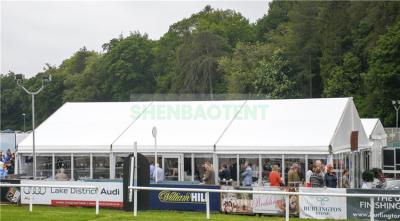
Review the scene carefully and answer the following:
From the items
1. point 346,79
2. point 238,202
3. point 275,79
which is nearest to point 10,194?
point 238,202

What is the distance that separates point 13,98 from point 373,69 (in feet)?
226

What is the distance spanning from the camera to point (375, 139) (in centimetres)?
3278

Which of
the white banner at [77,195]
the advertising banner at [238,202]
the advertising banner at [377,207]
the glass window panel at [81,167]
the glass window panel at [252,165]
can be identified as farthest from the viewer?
the glass window panel at [81,167]

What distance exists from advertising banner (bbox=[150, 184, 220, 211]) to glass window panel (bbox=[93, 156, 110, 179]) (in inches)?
271

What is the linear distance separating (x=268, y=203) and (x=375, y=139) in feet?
50.1

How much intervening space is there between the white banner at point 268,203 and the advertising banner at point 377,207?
6.93ft

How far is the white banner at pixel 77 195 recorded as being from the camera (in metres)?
20.9

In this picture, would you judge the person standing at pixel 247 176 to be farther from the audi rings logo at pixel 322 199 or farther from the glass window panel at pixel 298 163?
the audi rings logo at pixel 322 199

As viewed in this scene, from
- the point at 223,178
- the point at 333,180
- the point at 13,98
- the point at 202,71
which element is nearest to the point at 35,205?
the point at 223,178

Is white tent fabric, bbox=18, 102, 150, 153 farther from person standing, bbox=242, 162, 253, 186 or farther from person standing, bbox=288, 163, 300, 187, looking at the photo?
person standing, bbox=288, 163, 300, 187

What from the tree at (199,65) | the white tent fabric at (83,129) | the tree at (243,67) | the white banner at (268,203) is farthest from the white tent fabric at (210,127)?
the tree at (199,65)

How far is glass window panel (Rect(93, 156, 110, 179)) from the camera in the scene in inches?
1062

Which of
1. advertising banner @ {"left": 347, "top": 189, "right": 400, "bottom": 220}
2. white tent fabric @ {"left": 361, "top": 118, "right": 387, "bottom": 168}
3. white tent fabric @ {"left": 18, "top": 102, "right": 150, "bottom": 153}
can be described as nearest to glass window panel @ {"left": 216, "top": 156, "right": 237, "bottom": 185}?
white tent fabric @ {"left": 18, "top": 102, "right": 150, "bottom": 153}

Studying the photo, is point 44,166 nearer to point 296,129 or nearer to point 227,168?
point 227,168
